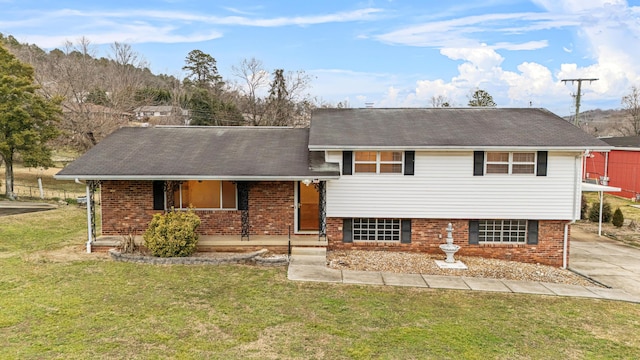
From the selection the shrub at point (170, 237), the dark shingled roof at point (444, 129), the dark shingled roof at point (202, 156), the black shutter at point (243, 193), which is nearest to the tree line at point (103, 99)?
the dark shingled roof at point (202, 156)

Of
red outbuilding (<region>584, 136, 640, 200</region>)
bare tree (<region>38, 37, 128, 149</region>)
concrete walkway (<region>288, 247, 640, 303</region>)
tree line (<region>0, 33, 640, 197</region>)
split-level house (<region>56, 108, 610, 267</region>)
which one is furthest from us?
bare tree (<region>38, 37, 128, 149</region>)

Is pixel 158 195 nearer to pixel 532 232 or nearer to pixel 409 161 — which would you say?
pixel 409 161

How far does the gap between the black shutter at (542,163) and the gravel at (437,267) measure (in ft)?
9.54

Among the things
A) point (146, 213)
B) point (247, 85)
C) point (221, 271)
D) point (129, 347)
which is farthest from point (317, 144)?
point (247, 85)

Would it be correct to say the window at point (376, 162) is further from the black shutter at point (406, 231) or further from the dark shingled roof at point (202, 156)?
the black shutter at point (406, 231)

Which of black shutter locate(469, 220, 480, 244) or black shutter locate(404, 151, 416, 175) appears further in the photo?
black shutter locate(469, 220, 480, 244)

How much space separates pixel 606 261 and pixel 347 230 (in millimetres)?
9162

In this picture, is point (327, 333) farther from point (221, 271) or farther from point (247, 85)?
point (247, 85)

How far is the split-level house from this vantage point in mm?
12711

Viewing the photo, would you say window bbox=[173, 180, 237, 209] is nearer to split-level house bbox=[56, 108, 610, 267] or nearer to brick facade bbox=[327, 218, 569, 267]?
split-level house bbox=[56, 108, 610, 267]

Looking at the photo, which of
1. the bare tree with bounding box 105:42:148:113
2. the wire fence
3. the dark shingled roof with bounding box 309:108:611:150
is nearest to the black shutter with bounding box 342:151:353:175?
the dark shingled roof with bounding box 309:108:611:150

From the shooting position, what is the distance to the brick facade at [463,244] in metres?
13.3

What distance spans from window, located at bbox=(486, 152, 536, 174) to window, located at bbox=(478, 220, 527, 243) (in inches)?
66.7

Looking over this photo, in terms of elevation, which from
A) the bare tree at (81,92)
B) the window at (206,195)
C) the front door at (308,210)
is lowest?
the front door at (308,210)
